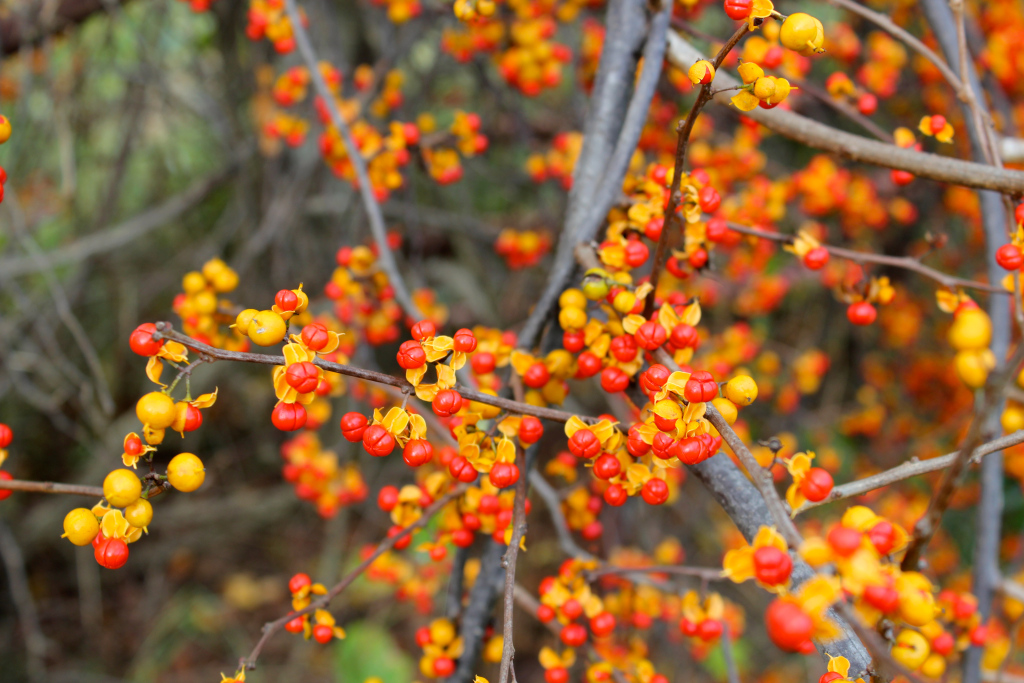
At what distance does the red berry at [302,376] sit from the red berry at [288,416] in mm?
52

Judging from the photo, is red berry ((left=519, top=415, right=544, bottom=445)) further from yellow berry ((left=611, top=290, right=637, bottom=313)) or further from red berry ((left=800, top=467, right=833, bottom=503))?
red berry ((left=800, top=467, right=833, bottom=503))

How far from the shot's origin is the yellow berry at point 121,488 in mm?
868

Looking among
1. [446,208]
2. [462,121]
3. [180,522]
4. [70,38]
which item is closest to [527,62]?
[462,121]

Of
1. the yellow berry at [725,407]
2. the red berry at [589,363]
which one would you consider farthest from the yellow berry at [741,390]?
the red berry at [589,363]

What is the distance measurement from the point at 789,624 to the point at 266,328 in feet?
2.45

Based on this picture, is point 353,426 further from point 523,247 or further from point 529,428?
point 523,247

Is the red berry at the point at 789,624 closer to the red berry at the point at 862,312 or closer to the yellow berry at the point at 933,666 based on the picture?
the yellow berry at the point at 933,666

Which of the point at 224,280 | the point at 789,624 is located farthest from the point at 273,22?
the point at 789,624

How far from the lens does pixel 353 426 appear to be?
3.18 ft

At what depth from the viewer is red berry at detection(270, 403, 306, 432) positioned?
3.04ft

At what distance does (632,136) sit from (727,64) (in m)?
1.09

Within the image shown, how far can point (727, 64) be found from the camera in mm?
2096

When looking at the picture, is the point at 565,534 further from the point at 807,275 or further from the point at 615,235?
the point at 807,275

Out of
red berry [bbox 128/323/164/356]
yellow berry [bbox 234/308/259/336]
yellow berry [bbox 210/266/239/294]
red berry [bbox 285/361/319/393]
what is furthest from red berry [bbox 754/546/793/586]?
yellow berry [bbox 210/266/239/294]
